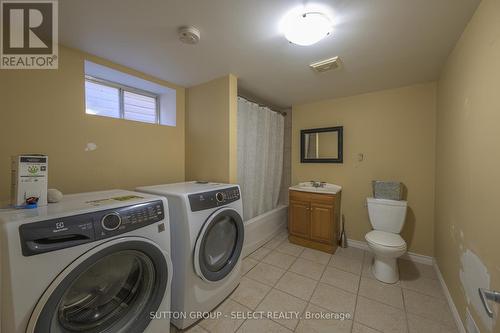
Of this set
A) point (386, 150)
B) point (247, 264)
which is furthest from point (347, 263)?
point (386, 150)

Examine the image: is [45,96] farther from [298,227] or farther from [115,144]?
[298,227]

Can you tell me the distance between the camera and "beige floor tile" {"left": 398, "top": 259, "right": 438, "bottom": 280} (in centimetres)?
189

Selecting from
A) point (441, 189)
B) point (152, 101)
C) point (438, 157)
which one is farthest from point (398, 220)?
point (152, 101)

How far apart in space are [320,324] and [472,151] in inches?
59.1

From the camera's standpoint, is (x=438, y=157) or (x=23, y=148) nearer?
(x=23, y=148)

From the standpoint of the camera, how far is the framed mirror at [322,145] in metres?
2.63

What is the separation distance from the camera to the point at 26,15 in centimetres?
114

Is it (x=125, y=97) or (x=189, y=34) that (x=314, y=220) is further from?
(x=125, y=97)

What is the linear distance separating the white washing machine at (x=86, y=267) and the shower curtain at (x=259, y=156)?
1.41 m

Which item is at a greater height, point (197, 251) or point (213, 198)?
point (213, 198)

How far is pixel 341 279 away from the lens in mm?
1853

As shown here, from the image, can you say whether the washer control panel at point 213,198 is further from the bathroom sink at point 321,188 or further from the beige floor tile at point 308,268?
the bathroom sink at point 321,188

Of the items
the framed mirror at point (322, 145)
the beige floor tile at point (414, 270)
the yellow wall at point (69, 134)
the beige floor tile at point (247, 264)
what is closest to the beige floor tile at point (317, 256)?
the beige floor tile at point (247, 264)

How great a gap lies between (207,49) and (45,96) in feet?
4.04
